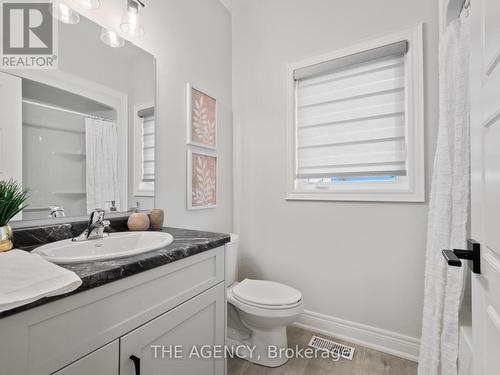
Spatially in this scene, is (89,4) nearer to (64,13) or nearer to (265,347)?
(64,13)

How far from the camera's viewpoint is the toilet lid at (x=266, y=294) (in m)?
1.48

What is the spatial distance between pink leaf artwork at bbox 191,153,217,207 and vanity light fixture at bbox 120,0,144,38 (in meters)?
0.80

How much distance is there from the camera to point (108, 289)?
71 cm

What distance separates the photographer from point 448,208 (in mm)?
1081

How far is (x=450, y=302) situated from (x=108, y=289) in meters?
1.32

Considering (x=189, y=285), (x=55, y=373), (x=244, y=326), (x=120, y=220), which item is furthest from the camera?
(x=244, y=326)

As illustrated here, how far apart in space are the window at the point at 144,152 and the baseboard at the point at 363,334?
1.53 metres

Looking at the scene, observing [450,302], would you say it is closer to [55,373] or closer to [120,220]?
[55,373]

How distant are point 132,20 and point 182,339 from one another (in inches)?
62.9

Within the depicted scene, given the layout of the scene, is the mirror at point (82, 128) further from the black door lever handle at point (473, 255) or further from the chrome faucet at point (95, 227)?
the black door lever handle at point (473, 255)

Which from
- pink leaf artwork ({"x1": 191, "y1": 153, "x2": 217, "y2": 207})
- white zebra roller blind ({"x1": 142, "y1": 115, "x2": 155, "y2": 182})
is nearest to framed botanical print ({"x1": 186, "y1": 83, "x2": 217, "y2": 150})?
pink leaf artwork ({"x1": 191, "y1": 153, "x2": 217, "y2": 207})

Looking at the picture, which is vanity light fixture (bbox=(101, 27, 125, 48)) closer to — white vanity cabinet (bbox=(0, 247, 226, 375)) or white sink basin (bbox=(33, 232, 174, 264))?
white sink basin (bbox=(33, 232, 174, 264))

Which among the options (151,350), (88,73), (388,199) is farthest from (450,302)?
(88,73)

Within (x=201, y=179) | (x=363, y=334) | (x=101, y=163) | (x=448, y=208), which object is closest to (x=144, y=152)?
(x=101, y=163)
